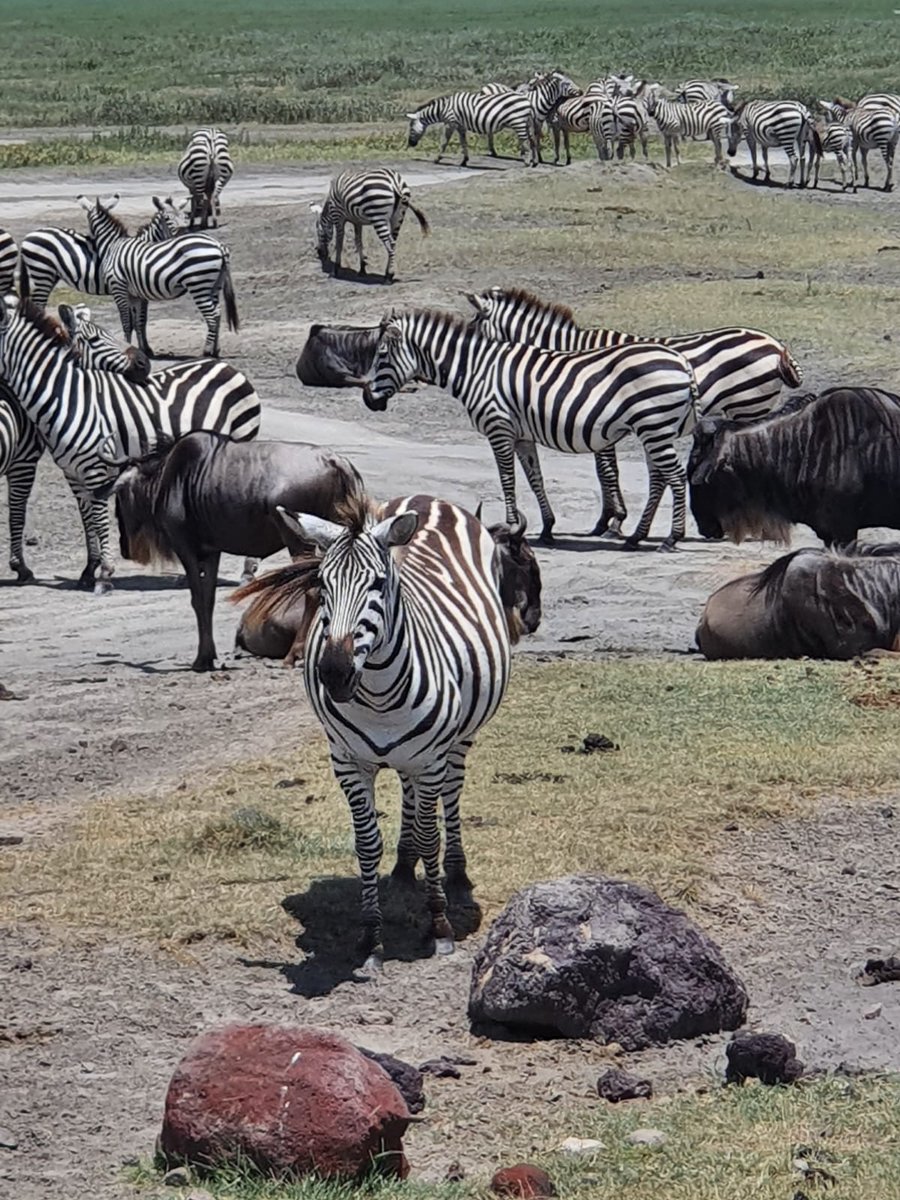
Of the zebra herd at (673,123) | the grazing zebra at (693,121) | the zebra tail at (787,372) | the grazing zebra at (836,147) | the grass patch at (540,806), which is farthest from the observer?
the grazing zebra at (693,121)

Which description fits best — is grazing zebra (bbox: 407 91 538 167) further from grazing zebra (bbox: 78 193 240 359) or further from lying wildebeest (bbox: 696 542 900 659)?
lying wildebeest (bbox: 696 542 900 659)

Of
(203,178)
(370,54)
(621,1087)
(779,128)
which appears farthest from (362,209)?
(370,54)

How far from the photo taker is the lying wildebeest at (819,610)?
11914 millimetres

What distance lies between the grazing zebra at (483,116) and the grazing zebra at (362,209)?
43.4 feet

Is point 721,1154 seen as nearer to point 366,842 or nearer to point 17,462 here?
point 366,842

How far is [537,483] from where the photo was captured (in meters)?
16.4

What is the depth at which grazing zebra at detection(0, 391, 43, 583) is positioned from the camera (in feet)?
51.2

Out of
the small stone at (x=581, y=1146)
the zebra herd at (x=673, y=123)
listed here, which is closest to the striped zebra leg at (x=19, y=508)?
the small stone at (x=581, y=1146)

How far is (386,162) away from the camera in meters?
39.8

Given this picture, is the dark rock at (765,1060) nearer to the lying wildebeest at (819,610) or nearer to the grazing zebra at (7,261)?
the lying wildebeest at (819,610)

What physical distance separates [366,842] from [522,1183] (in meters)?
2.28

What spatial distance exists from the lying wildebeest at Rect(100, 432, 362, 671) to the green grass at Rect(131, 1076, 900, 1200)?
23.2ft

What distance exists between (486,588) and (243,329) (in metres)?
16.6

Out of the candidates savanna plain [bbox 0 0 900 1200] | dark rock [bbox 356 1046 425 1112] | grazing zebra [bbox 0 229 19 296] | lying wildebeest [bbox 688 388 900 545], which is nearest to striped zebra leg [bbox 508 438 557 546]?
savanna plain [bbox 0 0 900 1200]
